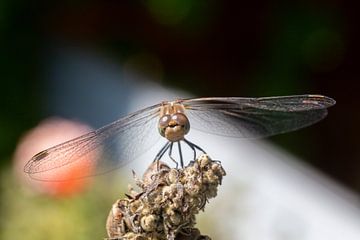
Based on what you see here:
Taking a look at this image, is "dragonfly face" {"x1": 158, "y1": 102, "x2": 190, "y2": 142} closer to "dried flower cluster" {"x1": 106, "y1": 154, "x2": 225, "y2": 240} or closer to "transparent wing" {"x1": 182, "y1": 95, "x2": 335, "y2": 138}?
"transparent wing" {"x1": 182, "y1": 95, "x2": 335, "y2": 138}

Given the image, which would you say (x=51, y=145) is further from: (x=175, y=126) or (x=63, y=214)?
(x=175, y=126)

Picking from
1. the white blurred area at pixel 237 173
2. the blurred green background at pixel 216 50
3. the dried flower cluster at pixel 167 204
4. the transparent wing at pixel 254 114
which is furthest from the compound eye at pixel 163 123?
the blurred green background at pixel 216 50

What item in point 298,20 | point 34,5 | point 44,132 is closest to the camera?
point 44,132

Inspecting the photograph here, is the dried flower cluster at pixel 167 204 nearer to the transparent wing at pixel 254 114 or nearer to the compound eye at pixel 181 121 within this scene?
the compound eye at pixel 181 121

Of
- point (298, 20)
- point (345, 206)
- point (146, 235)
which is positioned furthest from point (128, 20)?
point (146, 235)

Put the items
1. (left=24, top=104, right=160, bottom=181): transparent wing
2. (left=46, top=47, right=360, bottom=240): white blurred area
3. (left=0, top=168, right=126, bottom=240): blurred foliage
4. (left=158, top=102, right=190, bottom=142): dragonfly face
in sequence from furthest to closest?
1. (left=46, top=47, right=360, bottom=240): white blurred area
2. (left=0, top=168, right=126, bottom=240): blurred foliage
3. (left=24, top=104, right=160, bottom=181): transparent wing
4. (left=158, top=102, right=190, bottom=142): dragonfly face


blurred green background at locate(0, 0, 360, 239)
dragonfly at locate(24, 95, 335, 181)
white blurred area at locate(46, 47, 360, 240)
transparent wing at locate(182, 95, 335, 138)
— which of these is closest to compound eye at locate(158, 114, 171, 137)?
dragonfly at locate(24, 95, 335, 181)

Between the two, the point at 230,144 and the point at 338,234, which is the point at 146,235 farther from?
the point at 230,144
